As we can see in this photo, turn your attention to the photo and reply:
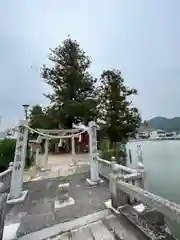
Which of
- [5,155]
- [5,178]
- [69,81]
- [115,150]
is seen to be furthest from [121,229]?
[69,81]

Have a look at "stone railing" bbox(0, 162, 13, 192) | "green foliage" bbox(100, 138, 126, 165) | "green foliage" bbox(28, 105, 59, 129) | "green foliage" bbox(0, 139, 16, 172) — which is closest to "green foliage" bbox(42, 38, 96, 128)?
"green foliage" bbox(28, 105, 59, 129)

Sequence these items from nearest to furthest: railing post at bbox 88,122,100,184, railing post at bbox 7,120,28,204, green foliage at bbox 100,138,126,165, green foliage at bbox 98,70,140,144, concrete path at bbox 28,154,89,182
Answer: railing post at bbox 7,120,28,204 < railing post at bbox 88,122,100,184 < concrete path at bbox 28,154,89,182 < green foliage at bbox 100,138,126,165 < green foliage at bbox 98,70,140,144

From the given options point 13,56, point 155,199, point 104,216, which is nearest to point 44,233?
point 104,216

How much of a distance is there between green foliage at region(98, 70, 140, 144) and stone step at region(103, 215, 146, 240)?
522 inches

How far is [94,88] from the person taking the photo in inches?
724

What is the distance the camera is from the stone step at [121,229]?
2.60 meters

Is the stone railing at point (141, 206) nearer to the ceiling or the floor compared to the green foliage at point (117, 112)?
nearer to the floor

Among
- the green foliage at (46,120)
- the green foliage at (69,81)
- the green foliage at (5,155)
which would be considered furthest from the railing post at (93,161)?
the green foliage at (46,120)

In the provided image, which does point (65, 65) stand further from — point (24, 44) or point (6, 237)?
point (6, 237)

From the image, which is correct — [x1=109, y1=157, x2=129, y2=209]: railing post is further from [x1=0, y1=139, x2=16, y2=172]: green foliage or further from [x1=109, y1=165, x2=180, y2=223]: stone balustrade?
[x1=0, y1=139, x2=16, y2=172]: green foliage

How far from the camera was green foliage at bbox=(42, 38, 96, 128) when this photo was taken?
55.8 feet

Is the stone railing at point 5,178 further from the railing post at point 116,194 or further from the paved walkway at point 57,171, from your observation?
the railing post at point 116,194

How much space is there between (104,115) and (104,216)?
540 inches

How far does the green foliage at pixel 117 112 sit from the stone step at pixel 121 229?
13.3 meters
